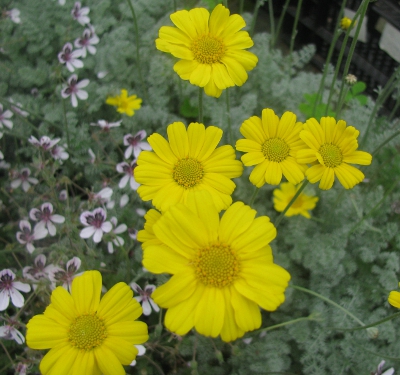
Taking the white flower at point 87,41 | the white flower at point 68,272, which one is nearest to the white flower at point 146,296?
the white flower at point 68,272

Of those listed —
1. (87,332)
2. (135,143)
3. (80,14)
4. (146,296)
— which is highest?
(80,14)

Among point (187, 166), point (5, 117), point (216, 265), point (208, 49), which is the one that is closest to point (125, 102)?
point (5, 117)

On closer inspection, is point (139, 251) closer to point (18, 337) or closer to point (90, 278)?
point (18, 337)

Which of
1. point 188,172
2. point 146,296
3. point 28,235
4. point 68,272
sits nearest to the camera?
point 188,172

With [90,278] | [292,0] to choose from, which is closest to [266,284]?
[90,278]

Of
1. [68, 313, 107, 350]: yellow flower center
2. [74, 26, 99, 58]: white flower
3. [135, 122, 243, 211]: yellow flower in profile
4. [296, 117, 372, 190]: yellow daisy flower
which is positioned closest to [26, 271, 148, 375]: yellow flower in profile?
[68, 313, 107, 350]: yellow flower center

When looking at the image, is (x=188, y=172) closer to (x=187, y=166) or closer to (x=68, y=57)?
(x=187, y=166)
